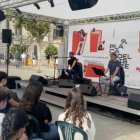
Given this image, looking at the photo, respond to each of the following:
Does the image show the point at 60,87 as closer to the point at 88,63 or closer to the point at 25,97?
the point at 88,63

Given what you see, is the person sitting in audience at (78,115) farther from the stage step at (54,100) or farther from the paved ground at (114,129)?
the stage step at (54,100)

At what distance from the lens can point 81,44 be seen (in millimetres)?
13625

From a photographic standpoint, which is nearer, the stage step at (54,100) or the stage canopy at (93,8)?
the stage step at (54,100)

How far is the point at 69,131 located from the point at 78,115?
22 cm

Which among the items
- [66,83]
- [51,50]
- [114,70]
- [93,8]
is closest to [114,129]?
[114,70]

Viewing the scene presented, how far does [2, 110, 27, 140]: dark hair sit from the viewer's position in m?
2.00

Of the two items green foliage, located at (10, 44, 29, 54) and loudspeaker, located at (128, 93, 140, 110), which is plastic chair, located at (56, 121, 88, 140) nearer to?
loudspeaker, located at (128, 93, 140, 110)

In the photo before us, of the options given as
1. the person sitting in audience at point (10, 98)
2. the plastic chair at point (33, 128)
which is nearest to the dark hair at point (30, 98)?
the plastic chair at point (33, 128)

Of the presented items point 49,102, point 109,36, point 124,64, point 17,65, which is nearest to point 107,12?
point 109,36

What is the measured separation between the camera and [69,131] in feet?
10.8

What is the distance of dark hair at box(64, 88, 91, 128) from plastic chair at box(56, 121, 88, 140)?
0.28 feet

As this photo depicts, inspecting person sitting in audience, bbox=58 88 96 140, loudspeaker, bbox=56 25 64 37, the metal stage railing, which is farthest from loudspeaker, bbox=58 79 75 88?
person sitting in audience, bbox=58 88 96 140

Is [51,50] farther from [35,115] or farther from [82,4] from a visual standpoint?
[35,115]

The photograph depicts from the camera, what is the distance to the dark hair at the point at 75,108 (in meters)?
3.38
